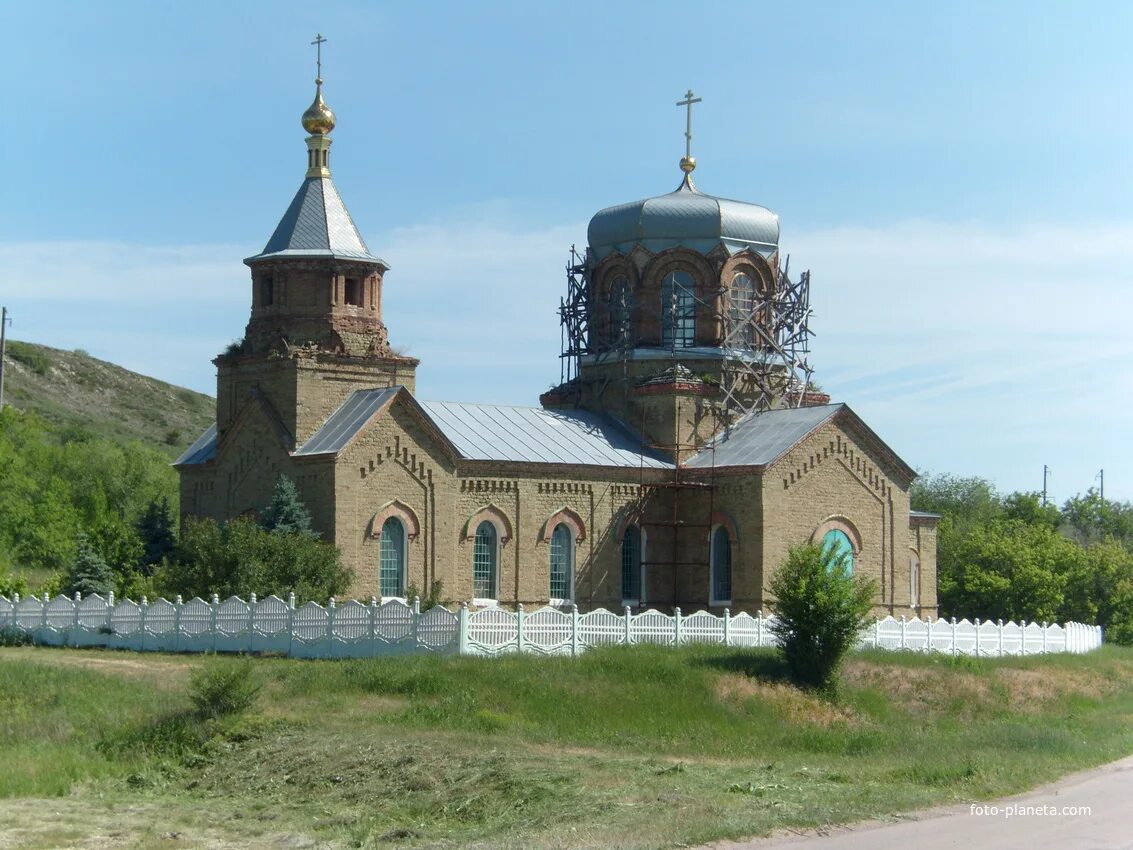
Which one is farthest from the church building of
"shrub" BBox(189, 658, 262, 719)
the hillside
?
the hillside

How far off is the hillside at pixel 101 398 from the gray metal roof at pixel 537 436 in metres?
57.8

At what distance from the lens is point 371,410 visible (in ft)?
125

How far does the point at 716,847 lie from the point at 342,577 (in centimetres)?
1829

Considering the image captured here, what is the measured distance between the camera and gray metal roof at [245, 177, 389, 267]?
132 feet

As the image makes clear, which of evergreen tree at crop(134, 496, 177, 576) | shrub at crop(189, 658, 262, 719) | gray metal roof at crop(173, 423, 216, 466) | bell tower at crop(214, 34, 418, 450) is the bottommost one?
shrub at crop(189, 658, 262, 719)

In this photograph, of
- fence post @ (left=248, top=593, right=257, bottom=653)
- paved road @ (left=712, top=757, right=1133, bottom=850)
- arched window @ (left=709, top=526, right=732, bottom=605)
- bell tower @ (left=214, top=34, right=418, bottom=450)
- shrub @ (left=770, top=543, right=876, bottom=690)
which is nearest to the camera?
paved road @ (left=712, top=757, right=1133, bottom=850)

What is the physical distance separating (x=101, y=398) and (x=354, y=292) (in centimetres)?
7214

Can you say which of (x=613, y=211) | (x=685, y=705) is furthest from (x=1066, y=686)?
(x=613, y=211)

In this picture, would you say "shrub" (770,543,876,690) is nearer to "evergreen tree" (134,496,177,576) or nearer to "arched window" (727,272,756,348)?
"arched window" (727,272,756,348)

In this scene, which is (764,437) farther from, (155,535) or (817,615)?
(155,535)

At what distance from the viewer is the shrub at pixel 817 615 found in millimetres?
31266

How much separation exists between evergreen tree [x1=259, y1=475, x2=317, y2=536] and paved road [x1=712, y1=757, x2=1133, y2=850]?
18.5 metres

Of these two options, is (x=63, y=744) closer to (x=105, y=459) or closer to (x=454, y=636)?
(x=454, y=636)

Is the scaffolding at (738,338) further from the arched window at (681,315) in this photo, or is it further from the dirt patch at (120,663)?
the dirt patch at (120,663)
